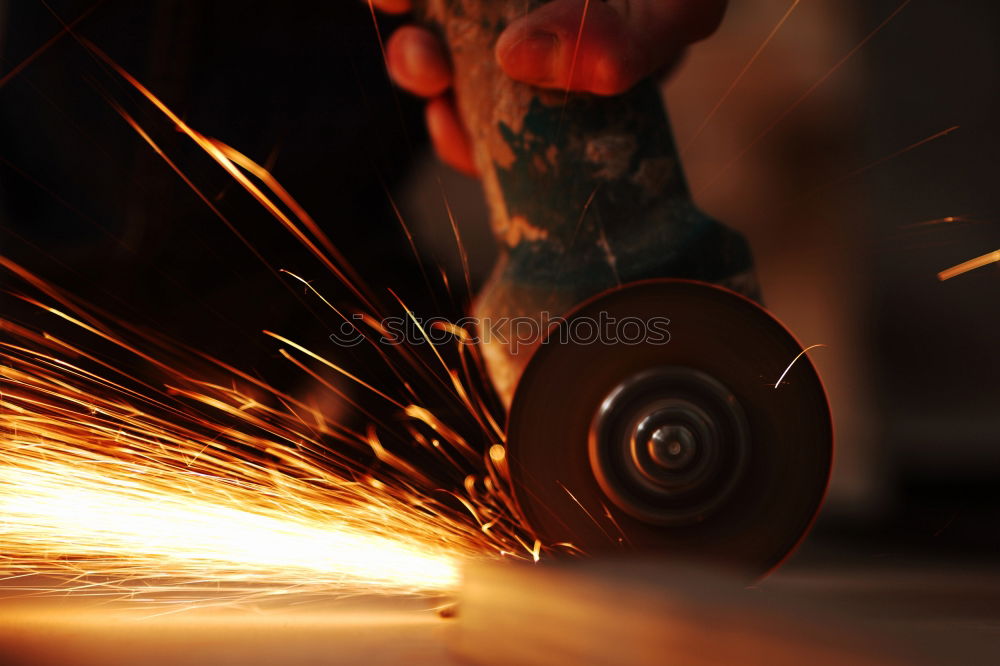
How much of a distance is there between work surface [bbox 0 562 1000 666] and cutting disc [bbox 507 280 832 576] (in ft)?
0.66

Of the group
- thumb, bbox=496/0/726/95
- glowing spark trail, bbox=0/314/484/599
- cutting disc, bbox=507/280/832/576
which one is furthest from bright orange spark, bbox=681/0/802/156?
glowing spark trail, bbox=0/314/484/599

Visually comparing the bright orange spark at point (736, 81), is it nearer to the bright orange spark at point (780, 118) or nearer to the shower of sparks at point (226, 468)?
the bright orange spark at point (780, 118)

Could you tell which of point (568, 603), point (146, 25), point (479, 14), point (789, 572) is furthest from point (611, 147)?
point (146, 25)

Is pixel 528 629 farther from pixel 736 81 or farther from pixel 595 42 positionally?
pixel 736 81

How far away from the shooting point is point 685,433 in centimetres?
116

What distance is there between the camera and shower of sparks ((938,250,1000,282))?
174cm

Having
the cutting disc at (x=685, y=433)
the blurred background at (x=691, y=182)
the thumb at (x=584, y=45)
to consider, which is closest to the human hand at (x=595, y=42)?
the thumb at (x=584, y=45)

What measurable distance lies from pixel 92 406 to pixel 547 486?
970 mm

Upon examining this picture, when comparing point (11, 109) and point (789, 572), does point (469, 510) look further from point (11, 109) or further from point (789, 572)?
point (11, 109)

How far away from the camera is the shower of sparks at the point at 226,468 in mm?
1288

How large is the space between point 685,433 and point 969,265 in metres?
1.08

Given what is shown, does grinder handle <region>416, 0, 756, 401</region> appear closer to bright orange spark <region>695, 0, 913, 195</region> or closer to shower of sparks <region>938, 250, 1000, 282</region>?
bright orange spark <region>695, 0, 913, 195</region>

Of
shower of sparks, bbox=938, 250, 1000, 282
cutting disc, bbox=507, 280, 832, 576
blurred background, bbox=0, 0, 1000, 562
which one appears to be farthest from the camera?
shower of sparks, bbox=938, 250, 1000, 282

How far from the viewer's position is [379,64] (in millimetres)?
1619
